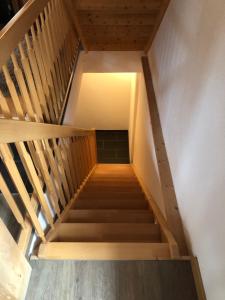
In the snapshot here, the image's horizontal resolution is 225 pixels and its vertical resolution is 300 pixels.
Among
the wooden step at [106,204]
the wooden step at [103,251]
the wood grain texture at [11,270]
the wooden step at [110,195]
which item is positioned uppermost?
the wooden step at [110,195]

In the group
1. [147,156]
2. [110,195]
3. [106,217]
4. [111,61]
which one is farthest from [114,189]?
[111,61]

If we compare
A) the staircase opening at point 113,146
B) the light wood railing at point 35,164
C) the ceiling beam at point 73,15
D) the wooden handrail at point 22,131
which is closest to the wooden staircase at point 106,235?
the light wood railing at point 35,164

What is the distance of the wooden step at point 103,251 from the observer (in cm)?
138

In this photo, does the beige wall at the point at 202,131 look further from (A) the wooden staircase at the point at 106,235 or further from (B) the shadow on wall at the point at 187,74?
(A) the wooden staircase at the point at 106,235

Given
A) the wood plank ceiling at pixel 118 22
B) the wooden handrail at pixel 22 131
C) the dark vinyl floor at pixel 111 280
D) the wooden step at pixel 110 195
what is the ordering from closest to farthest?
the wooden handrail at pixel 22 131 < the dark vinyl floor at pixel 111 280 < the wood plank ceiling at pixel 118 22 < the wooden step at pixel 110 195

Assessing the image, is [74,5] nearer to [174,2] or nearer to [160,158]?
[174,2]

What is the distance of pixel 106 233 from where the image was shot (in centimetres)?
168

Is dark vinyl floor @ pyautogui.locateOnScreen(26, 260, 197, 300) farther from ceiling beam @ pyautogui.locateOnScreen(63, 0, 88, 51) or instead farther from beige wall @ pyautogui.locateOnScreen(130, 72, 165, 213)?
ceiling beam @ pyautogui.locateOnScreen(63, 0, 88, 51)

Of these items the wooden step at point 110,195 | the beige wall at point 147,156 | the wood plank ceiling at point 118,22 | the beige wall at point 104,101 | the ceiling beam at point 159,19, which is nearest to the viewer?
the beige wall at point 147,156

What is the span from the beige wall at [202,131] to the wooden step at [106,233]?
→ 1.11 feet

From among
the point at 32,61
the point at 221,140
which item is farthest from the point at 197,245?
the point at 32,61

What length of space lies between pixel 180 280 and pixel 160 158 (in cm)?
121

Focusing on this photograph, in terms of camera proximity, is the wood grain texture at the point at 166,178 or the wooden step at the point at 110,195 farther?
the wooden step at the point at 110,195

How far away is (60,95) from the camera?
244 centimetres
